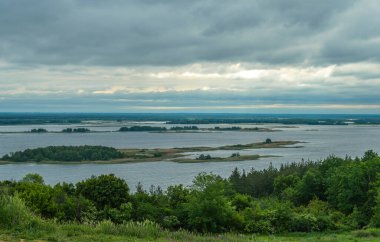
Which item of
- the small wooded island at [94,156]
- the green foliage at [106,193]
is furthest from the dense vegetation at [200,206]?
the small wooded island at [94,156]

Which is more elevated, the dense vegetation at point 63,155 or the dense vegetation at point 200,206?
the dense vegetation at point 200,206

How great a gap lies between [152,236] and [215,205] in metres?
9.70

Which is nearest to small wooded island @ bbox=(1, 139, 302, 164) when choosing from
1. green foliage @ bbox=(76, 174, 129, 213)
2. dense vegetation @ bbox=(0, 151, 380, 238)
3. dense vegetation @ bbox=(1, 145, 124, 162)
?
dense vegetation @ bbox=(1, 145, 124, 162)

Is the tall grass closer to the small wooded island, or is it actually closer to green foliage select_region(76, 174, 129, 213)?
green foliage select_region(76, 174, 129, 213)

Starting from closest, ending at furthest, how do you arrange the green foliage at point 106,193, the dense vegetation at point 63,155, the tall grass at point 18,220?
1. the tall grass at point 18,220
2. the green foliage at point 106,193
3. the dense vegetation at point 63,155

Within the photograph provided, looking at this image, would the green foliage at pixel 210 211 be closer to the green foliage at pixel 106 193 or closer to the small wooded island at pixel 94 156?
the green foliage at pixel 106 193

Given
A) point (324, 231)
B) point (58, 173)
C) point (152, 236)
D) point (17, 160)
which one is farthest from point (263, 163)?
point (152, 236)

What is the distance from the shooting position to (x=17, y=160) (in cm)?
6806

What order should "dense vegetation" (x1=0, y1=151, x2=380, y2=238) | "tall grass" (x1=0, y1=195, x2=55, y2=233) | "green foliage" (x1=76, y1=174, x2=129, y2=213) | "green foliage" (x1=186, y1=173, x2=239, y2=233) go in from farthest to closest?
"green foliage" (x1=76, y1=174, x2=129, y2=213) < "dense vegetation" (x1=0, y1=151, x2=380, y2=238) < "green foliage" (x1=186, y1=173, x2=239, y2=233) < "tall grass" (x1=0, y1=195, x2=55, y2=233)

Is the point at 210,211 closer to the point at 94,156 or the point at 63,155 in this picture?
the point at 94,156

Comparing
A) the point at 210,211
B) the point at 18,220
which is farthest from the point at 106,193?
the point at 18,220

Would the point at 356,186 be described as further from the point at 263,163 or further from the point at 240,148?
the point at 240,148

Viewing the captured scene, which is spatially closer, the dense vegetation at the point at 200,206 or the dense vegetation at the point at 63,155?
the dense vegetation at the point at 200,206

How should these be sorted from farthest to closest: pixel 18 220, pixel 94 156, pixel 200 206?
pixel 94 156 → pixel 200 206 → pixel 18 220
